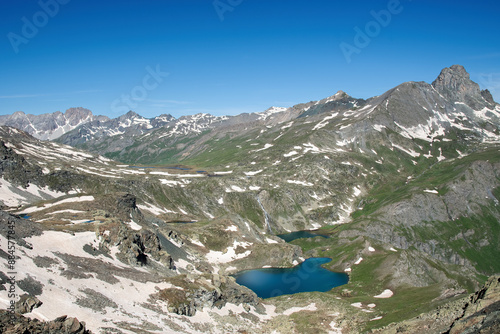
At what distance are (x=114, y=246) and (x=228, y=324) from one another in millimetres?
27834

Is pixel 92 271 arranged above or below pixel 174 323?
above

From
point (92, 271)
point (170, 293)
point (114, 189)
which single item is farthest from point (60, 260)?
point (114, 189)

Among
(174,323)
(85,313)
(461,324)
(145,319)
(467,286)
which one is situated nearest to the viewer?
(461,324)

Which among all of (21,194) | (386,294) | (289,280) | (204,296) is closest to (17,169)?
(21,194)

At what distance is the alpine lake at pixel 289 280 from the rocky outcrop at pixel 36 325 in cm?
7041

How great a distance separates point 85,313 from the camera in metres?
43.2

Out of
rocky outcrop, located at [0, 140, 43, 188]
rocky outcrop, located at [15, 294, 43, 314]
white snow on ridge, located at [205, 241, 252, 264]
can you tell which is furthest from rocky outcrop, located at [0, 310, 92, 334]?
rocky outcrop, located at [0, 140, 43, 188]

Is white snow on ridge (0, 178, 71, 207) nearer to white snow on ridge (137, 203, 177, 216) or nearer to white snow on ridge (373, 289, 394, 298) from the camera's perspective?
white snow on ridge (137, 203, 177, 216)

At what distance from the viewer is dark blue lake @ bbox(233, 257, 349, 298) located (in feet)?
356

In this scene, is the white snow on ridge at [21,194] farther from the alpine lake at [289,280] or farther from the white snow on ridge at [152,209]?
the alpine lake at [289,280]

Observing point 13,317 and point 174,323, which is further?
point 174,323

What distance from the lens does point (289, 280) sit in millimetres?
119062

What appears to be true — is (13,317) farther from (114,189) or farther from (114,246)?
(114,189)

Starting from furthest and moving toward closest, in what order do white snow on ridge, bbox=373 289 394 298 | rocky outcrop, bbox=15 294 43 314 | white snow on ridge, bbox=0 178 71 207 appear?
white snow on ridge, bbox=0 178 71 207 → white snow on ridge, bbox=373 289 394 298 → rocky outcrop, bbox=15 294 43 314
